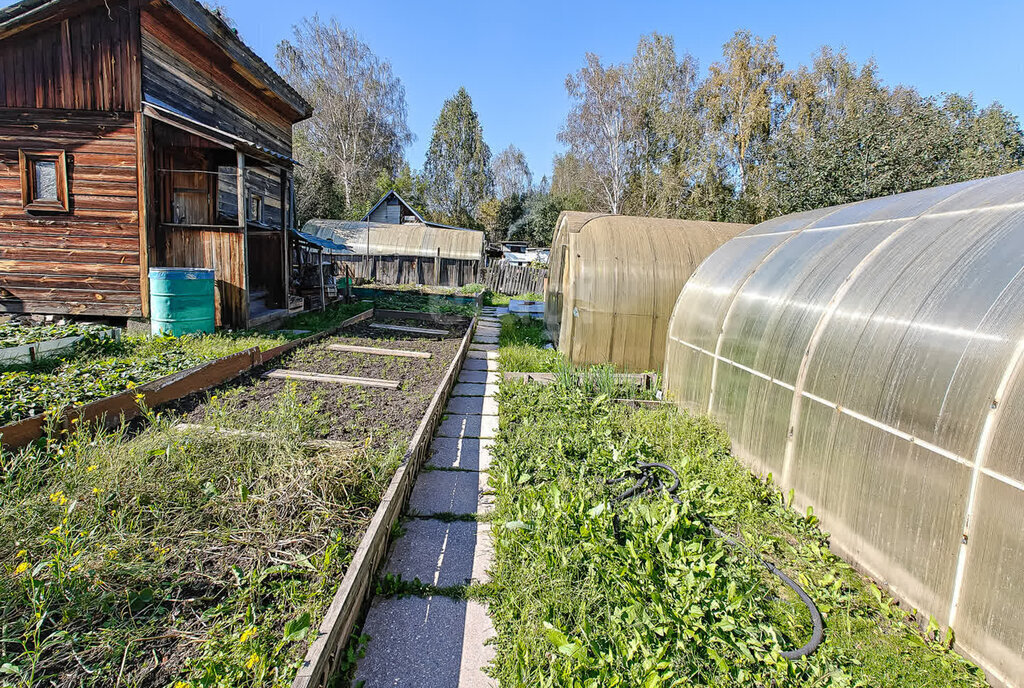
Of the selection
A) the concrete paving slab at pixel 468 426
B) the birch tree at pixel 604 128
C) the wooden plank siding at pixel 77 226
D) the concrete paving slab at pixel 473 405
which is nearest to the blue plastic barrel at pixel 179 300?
the wooden plank siding at pixel 77 226

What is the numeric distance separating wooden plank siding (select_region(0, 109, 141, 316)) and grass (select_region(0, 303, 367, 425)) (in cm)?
165

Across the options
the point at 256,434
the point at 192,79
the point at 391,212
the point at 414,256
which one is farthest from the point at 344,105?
the point at 256,434

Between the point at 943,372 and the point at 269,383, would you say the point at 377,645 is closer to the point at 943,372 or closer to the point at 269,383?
the point at 943,372

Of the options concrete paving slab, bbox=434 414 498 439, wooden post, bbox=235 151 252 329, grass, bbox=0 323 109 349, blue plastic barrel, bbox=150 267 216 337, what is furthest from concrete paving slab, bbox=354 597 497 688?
wooden post, bbox=235 151 252 329

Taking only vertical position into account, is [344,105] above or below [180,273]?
above

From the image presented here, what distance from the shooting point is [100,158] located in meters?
9.02

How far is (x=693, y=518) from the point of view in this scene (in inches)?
141

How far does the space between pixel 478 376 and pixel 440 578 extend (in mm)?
5351

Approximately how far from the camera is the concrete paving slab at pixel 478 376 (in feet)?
26.6

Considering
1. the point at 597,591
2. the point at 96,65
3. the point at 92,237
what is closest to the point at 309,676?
the point at 597,591

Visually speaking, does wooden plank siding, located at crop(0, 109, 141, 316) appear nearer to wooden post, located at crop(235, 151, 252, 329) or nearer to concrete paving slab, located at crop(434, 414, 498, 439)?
wooden post, located at crop(235, 151, 252, 329)

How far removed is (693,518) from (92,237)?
36.9ft

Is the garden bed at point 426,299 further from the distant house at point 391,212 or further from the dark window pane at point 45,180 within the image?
the distant house at point 391,212

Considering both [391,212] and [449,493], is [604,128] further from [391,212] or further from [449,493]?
[449,493]
